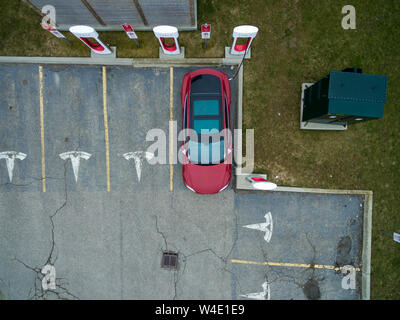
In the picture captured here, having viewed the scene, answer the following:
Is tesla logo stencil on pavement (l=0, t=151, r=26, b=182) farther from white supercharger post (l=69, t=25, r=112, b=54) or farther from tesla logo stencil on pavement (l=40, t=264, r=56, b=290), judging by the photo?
white supercharger post (l=69, t=25, r=112, b=54)

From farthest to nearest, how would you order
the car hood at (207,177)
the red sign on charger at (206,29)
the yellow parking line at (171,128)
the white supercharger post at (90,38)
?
the yellow parking line at (171,128), the car hood at (207,177), the red sign on charger at (206,29), the white supercharger post at (90,38)

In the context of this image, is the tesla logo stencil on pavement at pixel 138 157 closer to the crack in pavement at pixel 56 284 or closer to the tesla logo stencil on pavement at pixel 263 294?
the crack in pavement at pixel 56 284

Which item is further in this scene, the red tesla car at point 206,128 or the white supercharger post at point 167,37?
the red tesla car at point 206,128

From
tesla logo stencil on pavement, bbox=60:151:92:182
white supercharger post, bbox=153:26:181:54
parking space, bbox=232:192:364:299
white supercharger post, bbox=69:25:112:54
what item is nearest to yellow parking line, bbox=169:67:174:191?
white supercharger post, bbox=153:26:181:54

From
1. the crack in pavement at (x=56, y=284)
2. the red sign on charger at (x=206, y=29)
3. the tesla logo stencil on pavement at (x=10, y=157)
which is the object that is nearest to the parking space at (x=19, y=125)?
the tesla logo stencil on pavement at (x=10, y=157)
